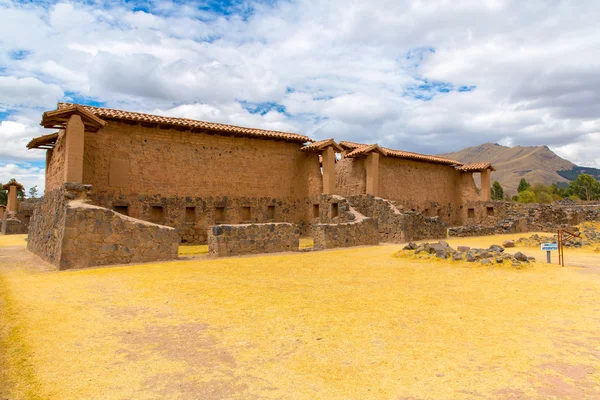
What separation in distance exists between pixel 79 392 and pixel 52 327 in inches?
101

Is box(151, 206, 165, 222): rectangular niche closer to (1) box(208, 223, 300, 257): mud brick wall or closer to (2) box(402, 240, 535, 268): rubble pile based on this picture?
(1) box(208, 223, 300, 257): mud brick wall

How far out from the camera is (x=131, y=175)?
17.8m

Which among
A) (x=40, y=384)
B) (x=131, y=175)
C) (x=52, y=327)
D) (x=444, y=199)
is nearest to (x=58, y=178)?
(x=131, y=175)

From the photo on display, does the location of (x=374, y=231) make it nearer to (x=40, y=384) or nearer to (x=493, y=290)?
(x=493, y=290)

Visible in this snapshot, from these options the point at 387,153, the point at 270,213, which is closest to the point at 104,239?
the point at 270,213

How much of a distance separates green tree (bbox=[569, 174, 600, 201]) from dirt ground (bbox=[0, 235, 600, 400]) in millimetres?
73175

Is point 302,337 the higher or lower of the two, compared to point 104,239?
lower

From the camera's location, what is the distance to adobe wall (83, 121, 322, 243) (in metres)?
17.3

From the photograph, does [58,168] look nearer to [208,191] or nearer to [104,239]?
[104,239]

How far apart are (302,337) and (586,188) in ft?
270

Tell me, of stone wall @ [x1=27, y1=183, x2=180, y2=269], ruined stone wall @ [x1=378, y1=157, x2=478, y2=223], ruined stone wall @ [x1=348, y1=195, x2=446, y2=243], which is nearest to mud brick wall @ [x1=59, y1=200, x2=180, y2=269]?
stone wall @ [x1=27, y1=183, x2=180, y2=269]

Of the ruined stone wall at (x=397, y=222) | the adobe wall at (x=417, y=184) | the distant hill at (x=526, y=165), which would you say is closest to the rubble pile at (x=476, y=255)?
the ruined stone wall at (x=397, y=222)

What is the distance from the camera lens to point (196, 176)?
1962 cm

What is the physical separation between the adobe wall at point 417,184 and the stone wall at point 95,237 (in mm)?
13995
